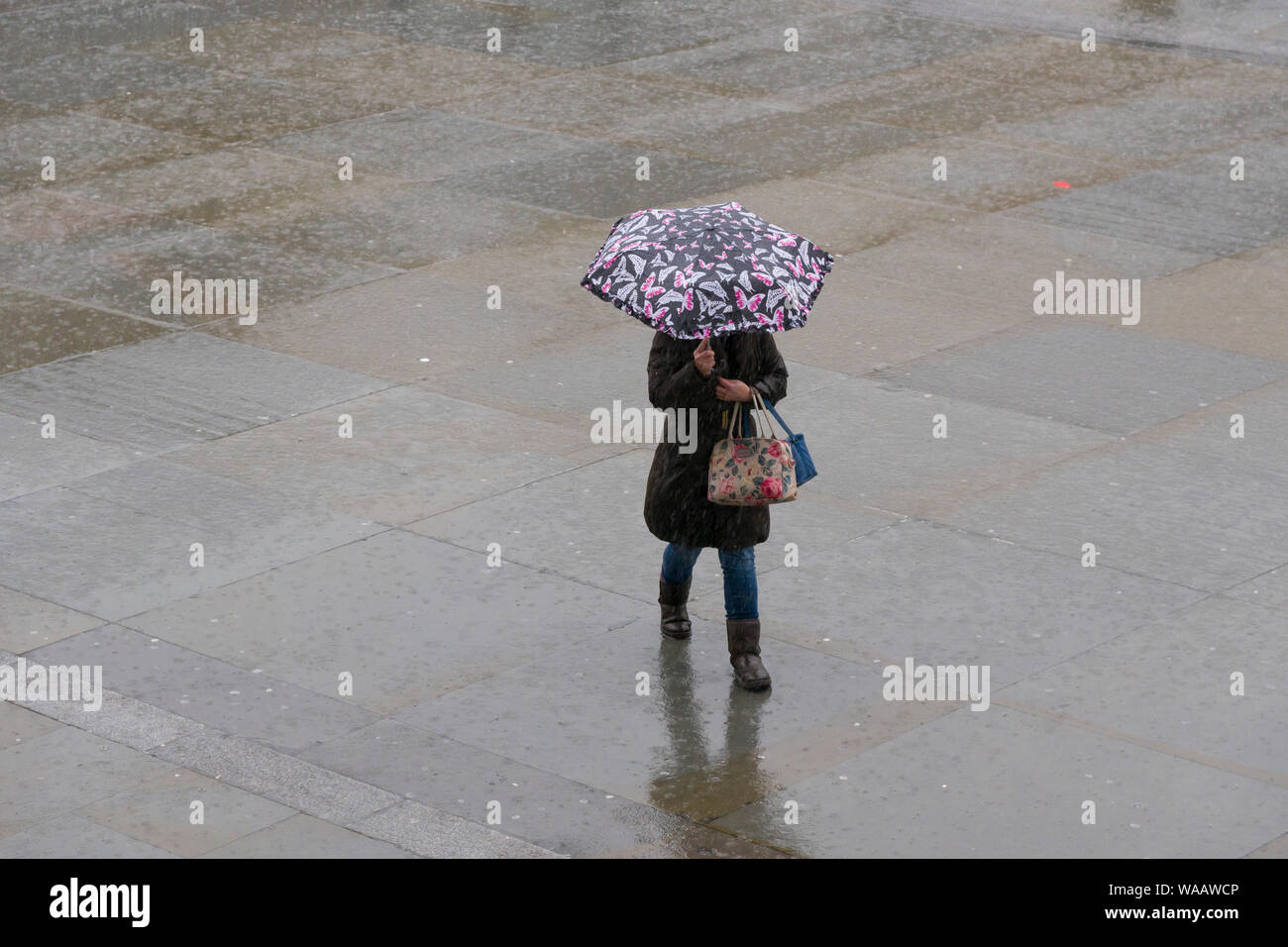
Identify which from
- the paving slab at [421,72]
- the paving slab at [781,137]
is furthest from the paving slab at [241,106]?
the paving slab at [781,137]

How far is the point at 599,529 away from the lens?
8961 millimetres

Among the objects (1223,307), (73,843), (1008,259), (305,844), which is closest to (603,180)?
(1008,259)

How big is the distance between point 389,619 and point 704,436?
160 cm

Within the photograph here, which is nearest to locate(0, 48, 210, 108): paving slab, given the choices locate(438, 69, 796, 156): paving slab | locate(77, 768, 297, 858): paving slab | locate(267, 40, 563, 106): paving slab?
locate(267, 40, 563, 106): paving slab

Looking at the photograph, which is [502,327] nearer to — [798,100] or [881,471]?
[881,471]

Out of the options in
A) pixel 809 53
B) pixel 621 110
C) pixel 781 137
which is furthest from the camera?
pixel 809 53

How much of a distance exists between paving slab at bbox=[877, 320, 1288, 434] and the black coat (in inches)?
128

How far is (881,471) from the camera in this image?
31.4 ft

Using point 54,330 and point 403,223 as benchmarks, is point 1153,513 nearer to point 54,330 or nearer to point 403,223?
point 403,223

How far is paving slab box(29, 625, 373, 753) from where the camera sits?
730 centimetres

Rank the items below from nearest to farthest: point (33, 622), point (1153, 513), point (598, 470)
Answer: point (33, 622), point (1153, 513), point (598, 470)

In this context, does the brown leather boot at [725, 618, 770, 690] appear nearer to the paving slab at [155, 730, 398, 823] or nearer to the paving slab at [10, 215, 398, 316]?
the paving slab at [155, 730, 398, 823]

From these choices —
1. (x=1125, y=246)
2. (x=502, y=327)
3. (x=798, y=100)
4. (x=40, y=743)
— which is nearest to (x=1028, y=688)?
(x=40, y=743)

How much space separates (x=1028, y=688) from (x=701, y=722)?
4.10 ft
